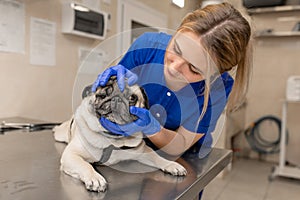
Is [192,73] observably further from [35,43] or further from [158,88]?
[35,43]

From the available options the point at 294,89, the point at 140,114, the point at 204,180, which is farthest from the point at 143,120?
the point at 294,89

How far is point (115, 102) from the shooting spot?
0.59 metres

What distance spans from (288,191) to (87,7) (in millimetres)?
2052

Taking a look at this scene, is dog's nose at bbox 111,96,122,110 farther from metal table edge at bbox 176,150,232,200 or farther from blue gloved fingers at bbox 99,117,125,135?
metal table edge at bbox 176,150,232,200

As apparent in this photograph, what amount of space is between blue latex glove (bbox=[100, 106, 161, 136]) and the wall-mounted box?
1058 millimetres

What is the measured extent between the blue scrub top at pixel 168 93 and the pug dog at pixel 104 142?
9 centimetres

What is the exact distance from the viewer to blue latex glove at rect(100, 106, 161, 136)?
1.92 ft

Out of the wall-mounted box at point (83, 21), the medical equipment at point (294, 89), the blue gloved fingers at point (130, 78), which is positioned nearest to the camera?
the blue gloved fingers at point (130, 78)

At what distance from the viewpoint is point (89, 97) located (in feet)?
2.19

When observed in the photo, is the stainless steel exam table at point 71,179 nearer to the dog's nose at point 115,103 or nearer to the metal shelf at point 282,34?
the dog's nose at point 115,103

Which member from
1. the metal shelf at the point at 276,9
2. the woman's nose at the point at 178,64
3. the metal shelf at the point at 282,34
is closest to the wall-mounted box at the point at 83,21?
the woman's nose at the point at 178,64

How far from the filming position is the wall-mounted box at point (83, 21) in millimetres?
1512

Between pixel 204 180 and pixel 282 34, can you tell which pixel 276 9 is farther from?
pixel 204 180

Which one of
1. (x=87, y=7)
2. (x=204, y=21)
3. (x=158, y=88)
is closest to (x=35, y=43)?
(x=87, y=7)
